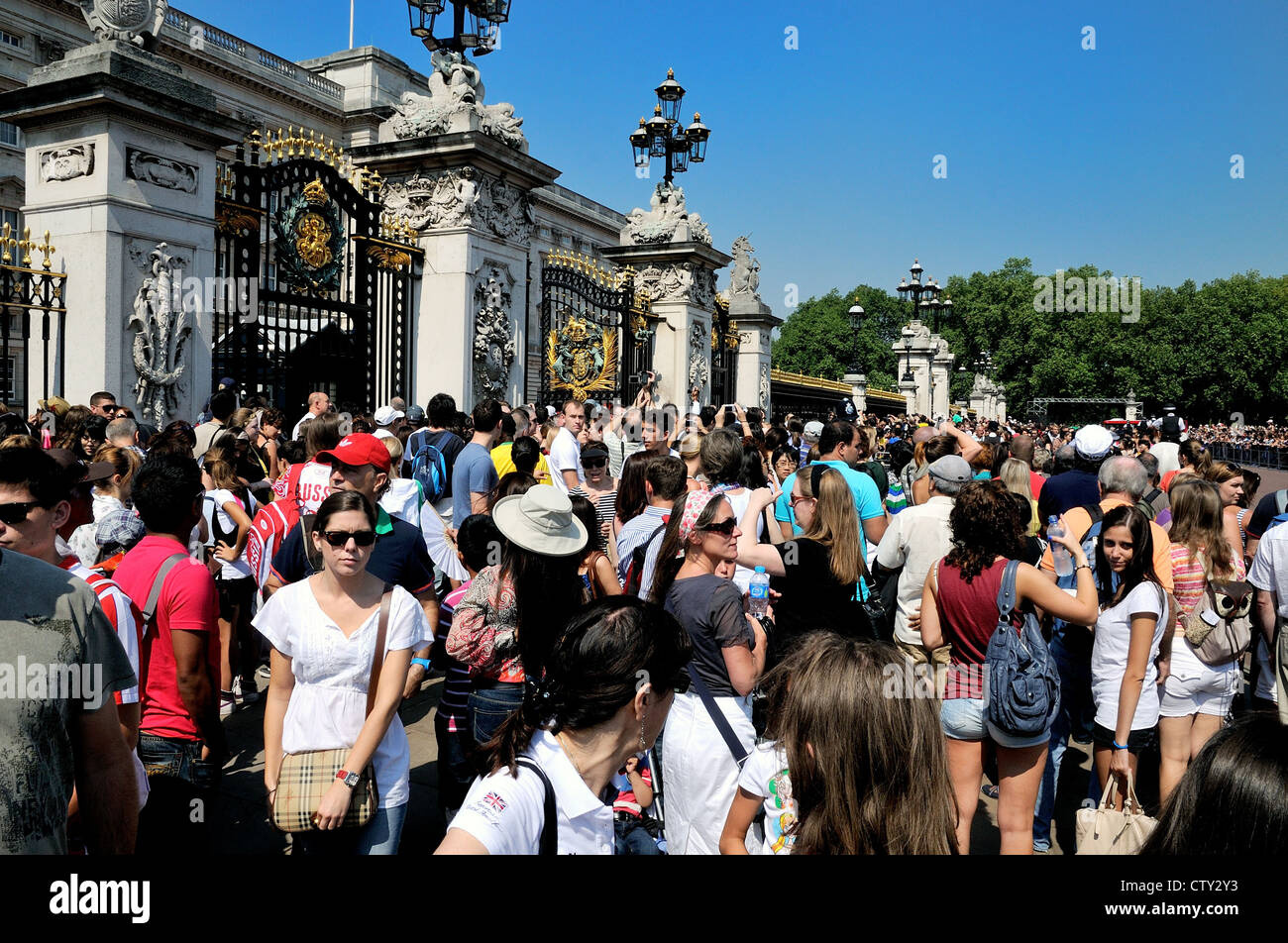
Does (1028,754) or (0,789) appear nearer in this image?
(0,789)

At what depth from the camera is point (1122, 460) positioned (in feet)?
17.6

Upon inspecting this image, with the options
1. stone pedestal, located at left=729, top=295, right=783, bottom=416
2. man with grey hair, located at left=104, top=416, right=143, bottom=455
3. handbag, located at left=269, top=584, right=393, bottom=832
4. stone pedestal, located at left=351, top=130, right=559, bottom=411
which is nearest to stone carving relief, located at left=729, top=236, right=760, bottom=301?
stone pedestal, located at left=729, top=295, right=783, bottom=416

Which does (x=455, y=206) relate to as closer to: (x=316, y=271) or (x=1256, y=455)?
(x=316, y=271)

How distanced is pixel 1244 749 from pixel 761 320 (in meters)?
18.9

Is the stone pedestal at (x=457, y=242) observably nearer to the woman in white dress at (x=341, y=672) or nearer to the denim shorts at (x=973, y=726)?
the woman in white dress at (x=341, y=672)

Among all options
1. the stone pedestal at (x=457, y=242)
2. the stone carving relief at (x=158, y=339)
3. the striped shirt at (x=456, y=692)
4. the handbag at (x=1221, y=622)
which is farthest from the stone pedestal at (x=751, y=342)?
the striped shirt at (x=456, y=692)

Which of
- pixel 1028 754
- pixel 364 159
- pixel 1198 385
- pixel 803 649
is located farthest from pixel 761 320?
pixel 1198 385

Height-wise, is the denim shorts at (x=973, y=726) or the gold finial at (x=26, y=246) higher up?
the gold finial at (x=26, y=246)

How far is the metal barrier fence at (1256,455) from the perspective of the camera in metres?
39.8

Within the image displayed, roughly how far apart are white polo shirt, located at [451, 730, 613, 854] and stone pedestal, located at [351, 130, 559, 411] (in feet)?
30.2

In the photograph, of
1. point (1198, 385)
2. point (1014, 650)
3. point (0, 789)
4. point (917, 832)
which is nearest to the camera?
point (0, 789)

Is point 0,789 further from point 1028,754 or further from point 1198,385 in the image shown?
point 1198,385

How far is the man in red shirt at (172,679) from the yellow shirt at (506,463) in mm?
4221

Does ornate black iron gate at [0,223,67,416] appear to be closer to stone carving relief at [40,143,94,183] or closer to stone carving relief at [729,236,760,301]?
stone carving relief at [40,143,94,183]
